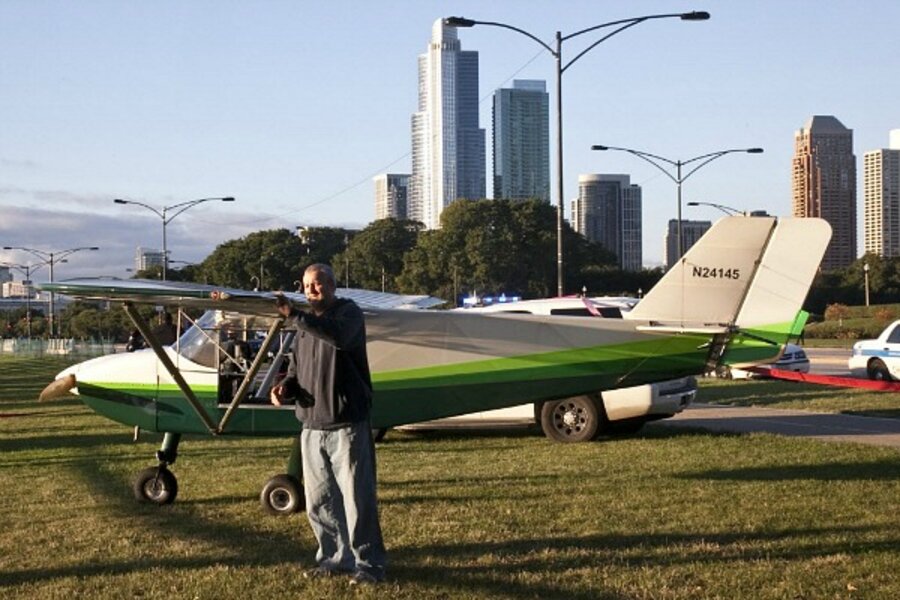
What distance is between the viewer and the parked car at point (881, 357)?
26719 mm

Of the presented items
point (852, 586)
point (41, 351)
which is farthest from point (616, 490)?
point (41, 351)

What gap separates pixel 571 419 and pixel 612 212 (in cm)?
13067

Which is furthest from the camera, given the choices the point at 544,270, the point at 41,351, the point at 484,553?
the point at 41,351

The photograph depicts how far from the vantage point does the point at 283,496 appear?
33.3 ft

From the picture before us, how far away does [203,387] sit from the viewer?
11367 mm

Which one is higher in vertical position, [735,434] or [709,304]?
[709,304]

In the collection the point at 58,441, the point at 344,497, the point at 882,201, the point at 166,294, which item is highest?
the point at 882,201

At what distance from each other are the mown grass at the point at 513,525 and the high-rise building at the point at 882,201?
4528 inches

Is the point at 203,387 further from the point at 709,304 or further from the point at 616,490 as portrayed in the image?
the point at 709,304

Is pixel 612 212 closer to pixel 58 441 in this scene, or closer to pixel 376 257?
pixel 376 257

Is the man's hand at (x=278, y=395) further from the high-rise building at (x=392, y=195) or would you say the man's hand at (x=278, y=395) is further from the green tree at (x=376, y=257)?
the high-rise building at (x=392, y=195)

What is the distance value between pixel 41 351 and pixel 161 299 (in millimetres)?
79687

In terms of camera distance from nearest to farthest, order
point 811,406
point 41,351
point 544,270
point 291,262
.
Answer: point 811,406 < point 544,270 < point 291,262 < point 41,351

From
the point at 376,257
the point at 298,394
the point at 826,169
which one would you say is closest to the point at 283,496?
the point at 298,394
